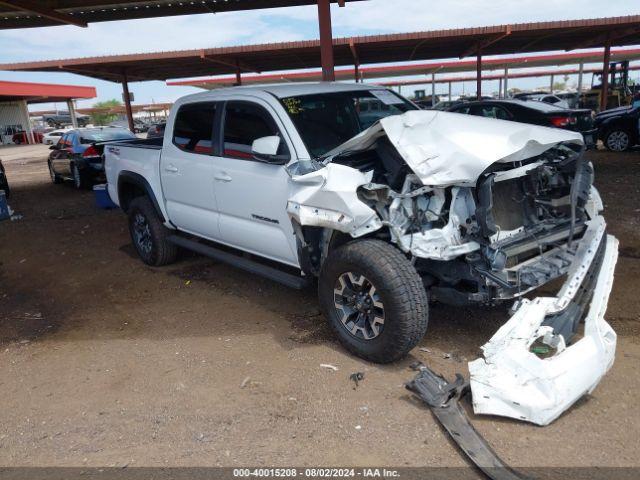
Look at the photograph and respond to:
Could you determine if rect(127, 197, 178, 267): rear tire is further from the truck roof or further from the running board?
the truck roof

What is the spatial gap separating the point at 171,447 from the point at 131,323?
6.94ft

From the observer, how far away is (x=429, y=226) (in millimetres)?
3557

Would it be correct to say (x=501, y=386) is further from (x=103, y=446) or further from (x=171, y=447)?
(x=103, y=446)

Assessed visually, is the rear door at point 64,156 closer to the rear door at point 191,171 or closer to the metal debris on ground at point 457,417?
the rear door at point 191,171

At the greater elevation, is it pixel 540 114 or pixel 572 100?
pixel 540 114

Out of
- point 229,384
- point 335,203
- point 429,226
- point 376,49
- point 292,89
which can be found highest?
point 376,49

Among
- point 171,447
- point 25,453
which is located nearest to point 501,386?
point 171,447

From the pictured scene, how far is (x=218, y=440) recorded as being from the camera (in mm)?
3053

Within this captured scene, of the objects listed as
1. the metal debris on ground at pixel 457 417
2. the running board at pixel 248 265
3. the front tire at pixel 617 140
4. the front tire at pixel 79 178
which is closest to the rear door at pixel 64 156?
the front tire at pixel 79 178

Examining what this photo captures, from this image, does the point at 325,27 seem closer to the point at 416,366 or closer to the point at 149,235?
the point at 149,235

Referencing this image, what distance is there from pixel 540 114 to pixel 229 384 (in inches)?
391

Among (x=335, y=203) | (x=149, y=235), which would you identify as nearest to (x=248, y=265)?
(x=335, y=203)

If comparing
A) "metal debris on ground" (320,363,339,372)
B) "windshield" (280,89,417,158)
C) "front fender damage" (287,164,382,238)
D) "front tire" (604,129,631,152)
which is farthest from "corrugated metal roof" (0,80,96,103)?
"metal debris on ground" (320,363,339,372)

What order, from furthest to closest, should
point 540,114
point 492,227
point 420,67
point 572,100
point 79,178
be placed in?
point 420,67 < point 572,100 < point 79,178 < point 540,114 < point 492,227
